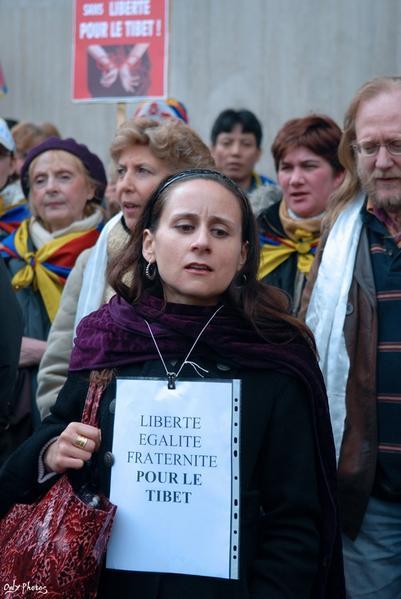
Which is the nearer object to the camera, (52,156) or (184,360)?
(184,360)

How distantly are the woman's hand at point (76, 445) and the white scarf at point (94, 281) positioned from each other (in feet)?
3.88

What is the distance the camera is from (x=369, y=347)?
3102 millimetres

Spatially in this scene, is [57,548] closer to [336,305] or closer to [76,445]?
[76,445]

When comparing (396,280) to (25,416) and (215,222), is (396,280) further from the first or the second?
(25,416)

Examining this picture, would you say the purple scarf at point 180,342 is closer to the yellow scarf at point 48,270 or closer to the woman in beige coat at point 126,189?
the woman in beige coat at point 126,189

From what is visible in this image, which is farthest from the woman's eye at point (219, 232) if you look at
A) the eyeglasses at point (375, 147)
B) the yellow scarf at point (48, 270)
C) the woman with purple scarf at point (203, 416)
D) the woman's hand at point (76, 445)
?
Result: the yellow scarf at point (48, 270)

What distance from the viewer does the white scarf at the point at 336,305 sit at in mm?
3098

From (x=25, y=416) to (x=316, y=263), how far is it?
4.54ft

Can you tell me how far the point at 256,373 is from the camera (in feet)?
7.67

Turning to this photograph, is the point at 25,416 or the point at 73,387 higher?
the point at 73,387

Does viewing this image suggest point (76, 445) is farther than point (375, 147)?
No

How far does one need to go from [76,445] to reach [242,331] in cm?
51

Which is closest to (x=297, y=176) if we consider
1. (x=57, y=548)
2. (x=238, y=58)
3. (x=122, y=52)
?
(x=122, y=52)

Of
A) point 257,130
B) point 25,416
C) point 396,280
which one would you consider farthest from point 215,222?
point 257,130
